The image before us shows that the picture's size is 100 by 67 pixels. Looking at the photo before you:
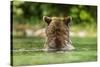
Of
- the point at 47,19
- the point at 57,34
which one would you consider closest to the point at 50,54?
the point at 57,34

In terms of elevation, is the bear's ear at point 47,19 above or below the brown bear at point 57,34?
above

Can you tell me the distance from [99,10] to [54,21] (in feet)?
2.16

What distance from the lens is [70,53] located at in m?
2.54

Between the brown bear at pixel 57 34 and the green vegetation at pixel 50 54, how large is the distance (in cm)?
7

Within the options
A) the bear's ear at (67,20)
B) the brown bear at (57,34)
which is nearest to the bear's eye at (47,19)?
the brown bear at (57,34)

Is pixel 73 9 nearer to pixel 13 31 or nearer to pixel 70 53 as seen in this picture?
pixel 70 53

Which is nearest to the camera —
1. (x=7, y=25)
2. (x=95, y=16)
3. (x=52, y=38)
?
(x=7, y=25)

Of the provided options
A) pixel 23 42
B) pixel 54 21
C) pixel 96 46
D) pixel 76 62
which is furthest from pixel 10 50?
pixel 96 46

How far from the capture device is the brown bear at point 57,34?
2.46 metres

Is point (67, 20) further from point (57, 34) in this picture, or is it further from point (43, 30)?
point (43, 30)

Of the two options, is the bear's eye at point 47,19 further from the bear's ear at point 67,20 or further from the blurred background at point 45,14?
the bear's ear at point 67,20

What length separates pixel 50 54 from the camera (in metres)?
2.45

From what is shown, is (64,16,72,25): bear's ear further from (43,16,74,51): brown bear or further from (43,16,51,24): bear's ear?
(43,16,51,24): bear's ear

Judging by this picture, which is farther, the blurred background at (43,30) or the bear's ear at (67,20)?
the bear's ear at (67,20)
